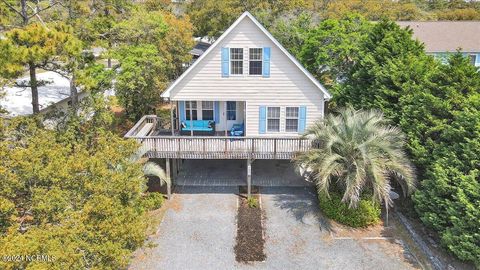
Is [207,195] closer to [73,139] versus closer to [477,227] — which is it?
[73,139]

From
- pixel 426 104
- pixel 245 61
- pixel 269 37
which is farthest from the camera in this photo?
pixel 245 61

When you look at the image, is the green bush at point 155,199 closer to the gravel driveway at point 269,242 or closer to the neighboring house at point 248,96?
the gravel driveway at point 269,242

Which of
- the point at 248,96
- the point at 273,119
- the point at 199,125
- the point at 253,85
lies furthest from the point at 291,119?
the point at 199,125

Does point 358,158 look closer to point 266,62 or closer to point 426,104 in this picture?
point 426,104

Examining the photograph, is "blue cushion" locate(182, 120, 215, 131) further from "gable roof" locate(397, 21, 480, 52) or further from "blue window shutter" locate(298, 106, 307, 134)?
"gable roof" locate(397, 21, 480, 52)

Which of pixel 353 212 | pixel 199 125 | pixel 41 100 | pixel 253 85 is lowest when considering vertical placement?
pixel 353 212

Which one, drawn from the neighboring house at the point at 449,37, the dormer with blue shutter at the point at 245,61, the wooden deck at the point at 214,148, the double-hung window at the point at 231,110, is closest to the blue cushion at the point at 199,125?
the double-hung window at the point at 231,110
